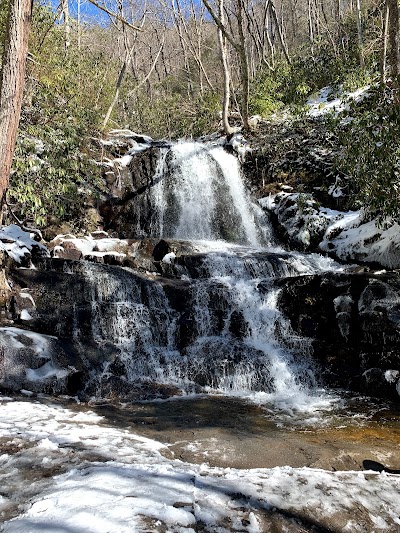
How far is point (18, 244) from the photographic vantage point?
29.6ft

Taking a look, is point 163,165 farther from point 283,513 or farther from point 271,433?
point 283,513

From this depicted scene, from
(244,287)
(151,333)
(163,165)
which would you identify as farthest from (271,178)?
(151,333)

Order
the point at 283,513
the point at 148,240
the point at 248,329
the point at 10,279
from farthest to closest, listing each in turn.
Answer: the point at 148,240
the point at 248,329
the point at 10,279
the point at 283,513

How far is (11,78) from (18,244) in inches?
145

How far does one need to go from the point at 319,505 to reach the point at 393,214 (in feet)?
26.4

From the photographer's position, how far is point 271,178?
16031 mm

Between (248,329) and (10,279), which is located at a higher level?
(10,279)

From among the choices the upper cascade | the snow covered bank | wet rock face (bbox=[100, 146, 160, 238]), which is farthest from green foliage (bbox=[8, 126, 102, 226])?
the snow covered bank

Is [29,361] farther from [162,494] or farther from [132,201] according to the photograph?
[132,201]

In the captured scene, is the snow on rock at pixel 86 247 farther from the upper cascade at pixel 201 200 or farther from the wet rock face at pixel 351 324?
the wet rock face at pixel 351 324

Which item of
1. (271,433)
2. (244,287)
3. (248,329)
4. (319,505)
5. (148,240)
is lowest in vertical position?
(271,433)

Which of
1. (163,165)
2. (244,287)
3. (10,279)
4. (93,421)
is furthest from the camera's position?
(163,165)

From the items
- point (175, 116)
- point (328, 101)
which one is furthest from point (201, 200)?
point (328, 101)

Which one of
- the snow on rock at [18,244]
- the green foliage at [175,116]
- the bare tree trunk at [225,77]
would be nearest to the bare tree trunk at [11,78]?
the snow on rock at [18,244]
